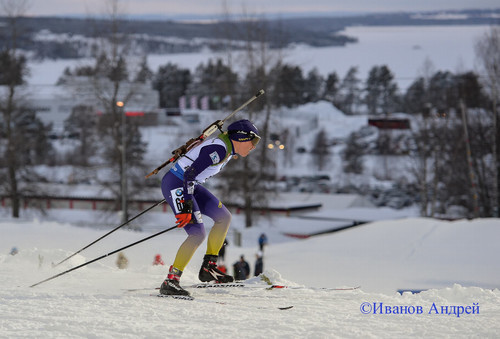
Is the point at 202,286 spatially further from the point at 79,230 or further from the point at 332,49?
the point at 332,49

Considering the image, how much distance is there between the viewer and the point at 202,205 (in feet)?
21.6

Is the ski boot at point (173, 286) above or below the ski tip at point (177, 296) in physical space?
above

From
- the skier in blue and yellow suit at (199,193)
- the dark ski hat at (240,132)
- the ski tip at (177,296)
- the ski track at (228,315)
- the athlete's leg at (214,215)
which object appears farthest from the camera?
the athlete's leg at (214,215)

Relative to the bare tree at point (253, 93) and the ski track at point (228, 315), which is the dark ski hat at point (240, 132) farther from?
the bare tree at point (253, 93)

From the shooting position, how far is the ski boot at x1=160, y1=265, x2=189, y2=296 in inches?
244

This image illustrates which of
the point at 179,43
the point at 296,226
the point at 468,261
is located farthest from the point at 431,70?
the point at 179,43

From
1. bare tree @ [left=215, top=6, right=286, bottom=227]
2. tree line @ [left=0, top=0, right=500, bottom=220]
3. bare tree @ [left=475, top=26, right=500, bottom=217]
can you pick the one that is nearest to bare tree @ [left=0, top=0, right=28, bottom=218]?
tree line @ [left=0, top=0, right=500, bottom=220]

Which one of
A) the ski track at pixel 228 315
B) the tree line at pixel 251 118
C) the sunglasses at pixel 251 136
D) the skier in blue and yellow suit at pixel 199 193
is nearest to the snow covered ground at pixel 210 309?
the ski track at pixel 228 315

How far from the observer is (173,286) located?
20.4 ft

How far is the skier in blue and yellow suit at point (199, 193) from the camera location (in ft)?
20.1

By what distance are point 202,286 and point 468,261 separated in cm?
1358

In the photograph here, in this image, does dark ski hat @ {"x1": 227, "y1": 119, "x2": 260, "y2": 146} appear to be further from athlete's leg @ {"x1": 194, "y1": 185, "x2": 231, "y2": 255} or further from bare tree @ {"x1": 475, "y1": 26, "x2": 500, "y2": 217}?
bare tree @ {"x1": 475, "y1": 26, "x2": 500, "y2": 217}

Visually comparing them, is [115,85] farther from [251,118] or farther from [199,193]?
[199,193]

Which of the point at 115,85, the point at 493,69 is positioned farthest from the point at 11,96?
the point at 493,69
